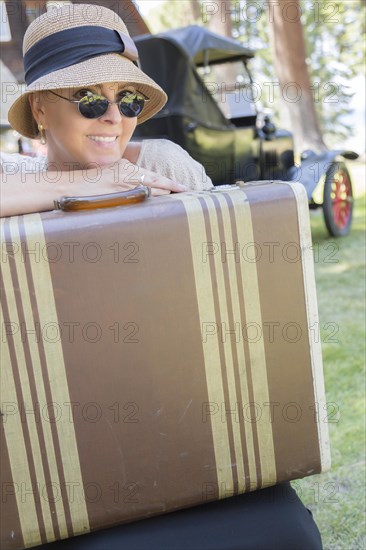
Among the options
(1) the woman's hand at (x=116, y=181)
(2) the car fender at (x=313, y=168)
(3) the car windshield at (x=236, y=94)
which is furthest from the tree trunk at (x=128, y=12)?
(3) the car windshield at (x=236, y=94)

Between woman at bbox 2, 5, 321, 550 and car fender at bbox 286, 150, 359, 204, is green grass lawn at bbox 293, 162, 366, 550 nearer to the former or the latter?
car fender at bbox 286, 150, 359, 204

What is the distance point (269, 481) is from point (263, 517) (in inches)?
2.6

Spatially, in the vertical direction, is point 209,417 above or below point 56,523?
above

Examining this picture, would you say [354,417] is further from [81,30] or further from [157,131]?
[157,131]

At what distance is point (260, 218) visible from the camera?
0.95 meters

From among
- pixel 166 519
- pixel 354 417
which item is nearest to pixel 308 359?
pixel 166 519

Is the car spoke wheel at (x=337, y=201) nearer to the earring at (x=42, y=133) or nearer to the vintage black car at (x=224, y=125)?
the vintage black car at (x=224, y=125)

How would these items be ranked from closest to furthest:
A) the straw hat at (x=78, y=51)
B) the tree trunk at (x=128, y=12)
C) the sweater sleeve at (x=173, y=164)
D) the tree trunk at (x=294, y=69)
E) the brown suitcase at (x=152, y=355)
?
1. the brown suitcase at (x=152, y=355)
2. the straw hat at (x=78, y=51)
3. the sweater sleeve at (x=173, y=164)
4. the tree trunk at (x=128, y=12)
5. the tree trunk at (x=294, y=69)

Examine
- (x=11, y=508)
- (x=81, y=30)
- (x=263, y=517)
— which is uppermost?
(x=81, y=30)

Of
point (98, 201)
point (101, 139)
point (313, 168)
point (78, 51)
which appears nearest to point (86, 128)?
point (101, 139)

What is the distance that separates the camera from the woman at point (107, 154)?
102 centimetres

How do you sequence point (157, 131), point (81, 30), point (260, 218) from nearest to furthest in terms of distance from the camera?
1. point (260, 218)
2. point (81, 30)
3. point (157, 131)

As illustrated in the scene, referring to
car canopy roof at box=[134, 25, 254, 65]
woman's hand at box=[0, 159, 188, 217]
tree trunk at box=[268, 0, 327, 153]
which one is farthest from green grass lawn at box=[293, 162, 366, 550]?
tree trunk at box=[268, 0, 327, 153]

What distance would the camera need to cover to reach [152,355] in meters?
0.95
